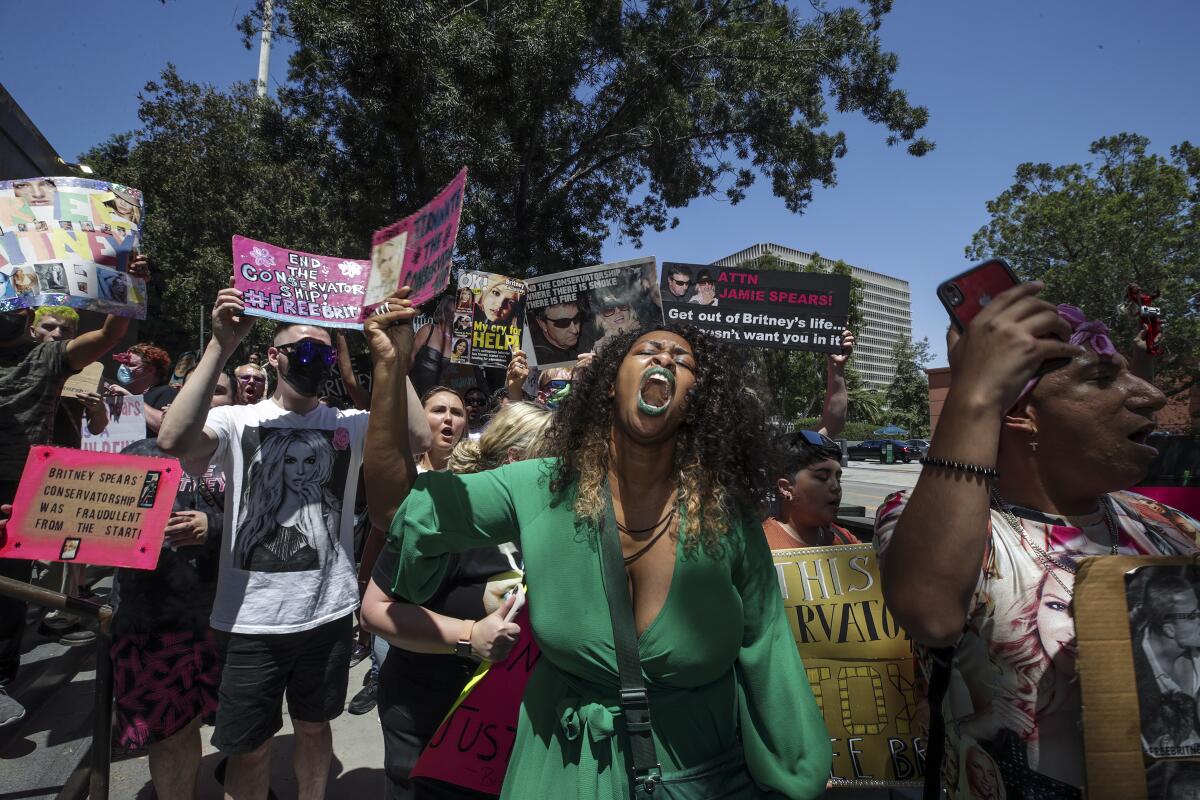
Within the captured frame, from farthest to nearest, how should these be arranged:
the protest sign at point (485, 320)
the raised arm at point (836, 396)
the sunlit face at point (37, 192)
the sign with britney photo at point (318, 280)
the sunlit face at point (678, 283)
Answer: the protest sign at point (485, 320) → the sunlit face at point (678, 283) → the raised arm at point (836, 396) → the sunlit face at point (37, 192) → the sign with britney photo at point (318, 280)

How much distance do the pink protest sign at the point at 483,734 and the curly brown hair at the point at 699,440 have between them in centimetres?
46

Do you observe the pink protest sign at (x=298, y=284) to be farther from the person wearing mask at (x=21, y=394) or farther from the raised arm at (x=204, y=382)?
the person wearing mask at (x=21, y=394)

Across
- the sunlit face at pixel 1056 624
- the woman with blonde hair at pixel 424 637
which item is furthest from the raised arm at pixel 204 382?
the sunlit face at pixel 1056 624

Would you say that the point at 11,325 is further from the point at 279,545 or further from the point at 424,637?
the point at 424,637

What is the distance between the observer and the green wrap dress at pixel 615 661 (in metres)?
1.47

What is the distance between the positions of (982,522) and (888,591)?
0.68 feet

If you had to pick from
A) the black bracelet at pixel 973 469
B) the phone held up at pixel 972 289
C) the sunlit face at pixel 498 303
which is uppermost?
the sunlit face at pixel 498 303

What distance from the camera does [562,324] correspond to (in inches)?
188

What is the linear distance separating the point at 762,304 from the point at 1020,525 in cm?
311

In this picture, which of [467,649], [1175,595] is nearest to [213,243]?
[467,649]

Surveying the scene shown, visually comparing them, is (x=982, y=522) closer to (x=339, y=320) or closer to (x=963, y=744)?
(x=963, y=744)

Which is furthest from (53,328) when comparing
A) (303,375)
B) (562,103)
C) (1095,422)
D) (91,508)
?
(562,103)

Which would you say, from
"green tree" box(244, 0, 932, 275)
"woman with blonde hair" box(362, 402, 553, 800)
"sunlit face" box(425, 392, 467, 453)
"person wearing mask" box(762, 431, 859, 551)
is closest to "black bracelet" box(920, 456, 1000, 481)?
"woman with blonde hair" box(362, 402, 553, 800)

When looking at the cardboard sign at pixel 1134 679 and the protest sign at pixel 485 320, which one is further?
the protest sign at pixel 485 320
